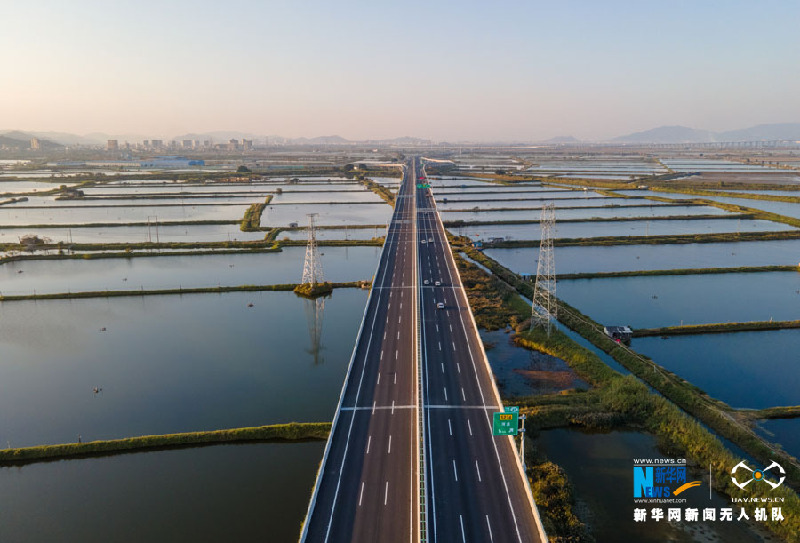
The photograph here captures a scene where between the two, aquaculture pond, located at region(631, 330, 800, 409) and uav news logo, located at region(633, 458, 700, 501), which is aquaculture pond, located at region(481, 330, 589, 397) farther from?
uav news logo, located at region(633, 458, 700, 501)

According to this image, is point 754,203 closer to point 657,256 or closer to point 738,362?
point 657,256

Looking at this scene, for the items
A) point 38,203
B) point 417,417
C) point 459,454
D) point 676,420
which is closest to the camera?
point 459,454

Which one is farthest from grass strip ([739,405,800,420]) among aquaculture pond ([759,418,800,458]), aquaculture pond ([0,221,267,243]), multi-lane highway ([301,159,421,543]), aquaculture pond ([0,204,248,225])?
aquaculture pond ([0,204,248,225])

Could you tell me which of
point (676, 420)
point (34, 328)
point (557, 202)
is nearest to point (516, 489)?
point (676, 420)

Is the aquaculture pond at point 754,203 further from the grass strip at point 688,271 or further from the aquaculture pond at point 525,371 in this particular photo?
the aquaculture pond at point 525,371

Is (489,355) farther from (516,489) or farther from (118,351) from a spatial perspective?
(118,351)

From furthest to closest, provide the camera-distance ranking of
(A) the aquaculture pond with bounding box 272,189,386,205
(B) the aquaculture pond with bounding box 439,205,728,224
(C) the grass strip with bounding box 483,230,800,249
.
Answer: (A) the aquaculture pond with bounding box 272,189,386,205
(B) the aquaculture pond with bounding box 439,205,728,224
(C) the grass strip with bounding box 483,230,800,249
